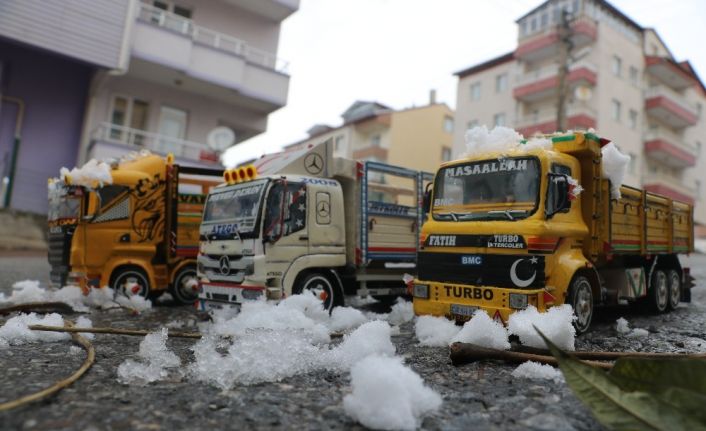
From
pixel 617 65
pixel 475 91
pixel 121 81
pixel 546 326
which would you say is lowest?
pixel 546 326

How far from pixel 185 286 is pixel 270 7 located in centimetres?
1315

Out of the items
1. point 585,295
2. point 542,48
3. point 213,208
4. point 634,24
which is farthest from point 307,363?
point 634,24

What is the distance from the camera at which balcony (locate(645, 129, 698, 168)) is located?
32281 mm

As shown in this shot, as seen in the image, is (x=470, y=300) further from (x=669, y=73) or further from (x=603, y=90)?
(x=669, y=73)

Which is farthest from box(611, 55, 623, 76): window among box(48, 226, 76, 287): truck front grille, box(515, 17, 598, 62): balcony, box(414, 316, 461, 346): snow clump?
box(48, 226, 76, 287): truck front grille

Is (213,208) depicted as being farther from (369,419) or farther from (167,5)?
(167,5)

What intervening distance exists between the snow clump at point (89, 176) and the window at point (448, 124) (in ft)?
104

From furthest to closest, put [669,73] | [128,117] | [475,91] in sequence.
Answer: [475,91]
[669,73]
[128,117]

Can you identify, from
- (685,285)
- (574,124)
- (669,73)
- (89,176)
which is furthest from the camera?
(669,73)

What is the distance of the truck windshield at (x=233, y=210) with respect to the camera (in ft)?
22.5

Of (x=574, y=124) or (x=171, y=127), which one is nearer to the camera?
(x=171, y=127)

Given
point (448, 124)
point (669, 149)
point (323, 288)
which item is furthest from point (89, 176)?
point (669, 149)

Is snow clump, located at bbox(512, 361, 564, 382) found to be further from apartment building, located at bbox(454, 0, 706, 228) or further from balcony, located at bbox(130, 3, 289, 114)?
apartment building, located at bbox(454, 0, 706, 228)

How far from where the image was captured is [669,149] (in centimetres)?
3266
